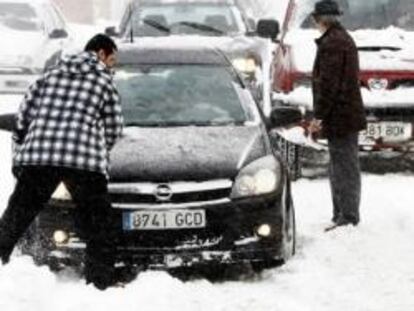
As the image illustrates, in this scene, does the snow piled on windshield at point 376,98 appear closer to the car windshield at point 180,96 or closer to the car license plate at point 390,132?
the car license plate at point 390,132

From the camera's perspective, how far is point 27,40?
19.3m

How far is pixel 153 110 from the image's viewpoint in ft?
26.1

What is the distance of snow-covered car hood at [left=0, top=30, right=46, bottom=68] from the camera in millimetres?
18625

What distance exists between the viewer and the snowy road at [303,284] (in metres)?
5.95

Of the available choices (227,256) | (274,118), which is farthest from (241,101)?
(227,256)

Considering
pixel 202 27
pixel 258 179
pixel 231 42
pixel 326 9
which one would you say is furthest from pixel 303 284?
pixel 202 27

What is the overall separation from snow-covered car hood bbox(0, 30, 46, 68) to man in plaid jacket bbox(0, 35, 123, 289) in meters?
12.4

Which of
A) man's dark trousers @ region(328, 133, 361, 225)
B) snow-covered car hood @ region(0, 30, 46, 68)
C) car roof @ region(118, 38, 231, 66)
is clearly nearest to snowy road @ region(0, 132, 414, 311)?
man's dark trousers @ region(328, 133, 361, 225)

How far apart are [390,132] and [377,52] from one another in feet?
2.90

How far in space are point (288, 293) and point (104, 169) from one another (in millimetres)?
1352

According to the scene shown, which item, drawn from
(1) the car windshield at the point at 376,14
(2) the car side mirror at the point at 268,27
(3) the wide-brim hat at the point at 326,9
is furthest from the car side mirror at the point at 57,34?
(3) the wide-brim hat at the point at 326,9

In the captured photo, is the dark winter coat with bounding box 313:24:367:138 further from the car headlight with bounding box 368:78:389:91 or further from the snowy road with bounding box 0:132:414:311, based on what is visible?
the car headlight with bounding box 368:78:389:91

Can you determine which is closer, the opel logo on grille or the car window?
the opel logo on grille

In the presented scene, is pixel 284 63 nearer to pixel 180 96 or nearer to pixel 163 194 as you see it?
pixel 180 96
